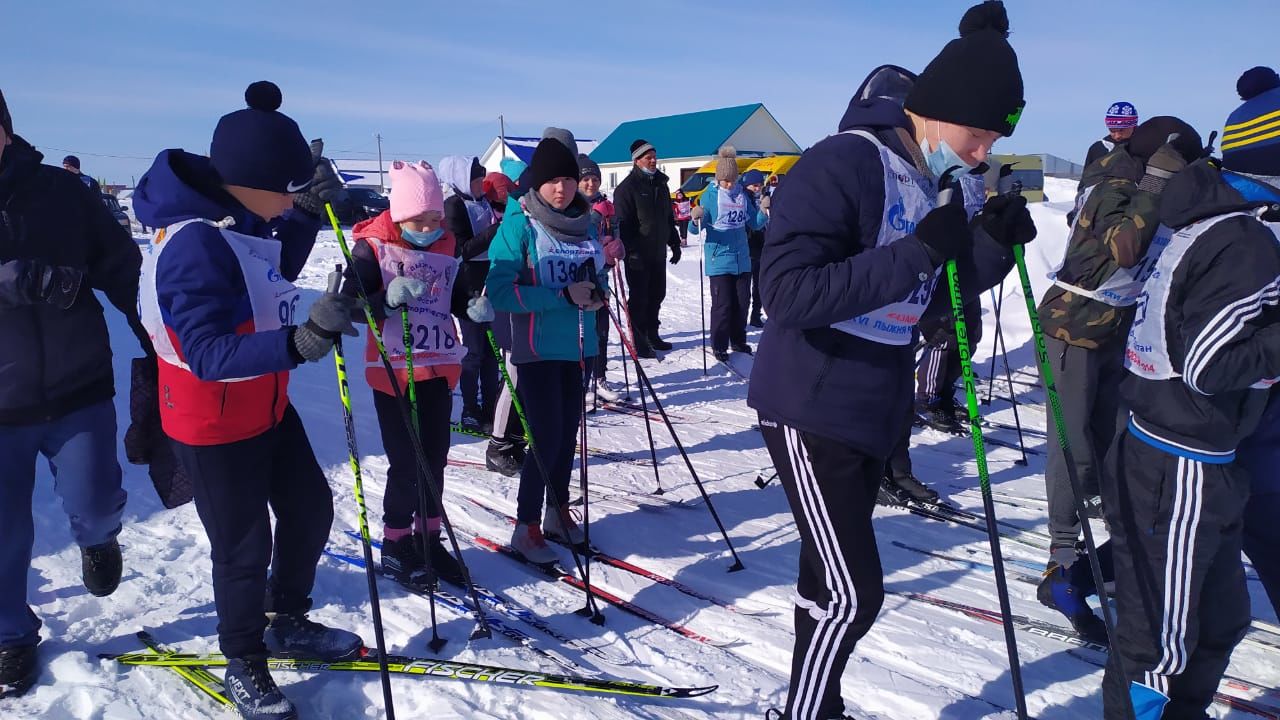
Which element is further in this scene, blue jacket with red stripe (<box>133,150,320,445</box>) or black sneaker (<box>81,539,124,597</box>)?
black sneaker (<box>81,539,124,597</box>)

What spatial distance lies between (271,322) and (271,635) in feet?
4.40

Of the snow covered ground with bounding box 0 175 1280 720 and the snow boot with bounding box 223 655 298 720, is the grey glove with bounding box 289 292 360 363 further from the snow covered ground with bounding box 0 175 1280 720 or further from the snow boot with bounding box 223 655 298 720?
the snow covered ground with bounding box 0 175 1280 720

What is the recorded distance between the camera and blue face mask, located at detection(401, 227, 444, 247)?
3.73 m

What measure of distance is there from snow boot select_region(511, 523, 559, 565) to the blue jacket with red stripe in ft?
5.48

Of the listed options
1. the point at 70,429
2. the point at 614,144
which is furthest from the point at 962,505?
the point at 614,144

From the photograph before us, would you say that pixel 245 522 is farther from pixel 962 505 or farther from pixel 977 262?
pixel 962 505

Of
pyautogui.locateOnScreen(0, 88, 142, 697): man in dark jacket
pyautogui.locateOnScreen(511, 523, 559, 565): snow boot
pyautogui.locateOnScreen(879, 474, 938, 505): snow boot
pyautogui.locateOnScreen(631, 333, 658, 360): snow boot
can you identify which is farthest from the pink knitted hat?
pyautogui.locateOnScreen(631, 333, 658, 360): snow boot

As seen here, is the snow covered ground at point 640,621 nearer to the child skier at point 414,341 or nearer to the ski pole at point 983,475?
the child skier at point 414,341

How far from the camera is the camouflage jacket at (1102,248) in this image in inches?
146

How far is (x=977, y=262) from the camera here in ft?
8.01

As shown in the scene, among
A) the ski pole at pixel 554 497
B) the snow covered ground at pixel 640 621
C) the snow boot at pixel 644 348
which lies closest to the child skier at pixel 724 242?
the snow boot at pixel 644 348

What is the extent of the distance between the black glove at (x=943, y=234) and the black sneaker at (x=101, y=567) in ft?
11.0

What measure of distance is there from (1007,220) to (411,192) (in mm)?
2574

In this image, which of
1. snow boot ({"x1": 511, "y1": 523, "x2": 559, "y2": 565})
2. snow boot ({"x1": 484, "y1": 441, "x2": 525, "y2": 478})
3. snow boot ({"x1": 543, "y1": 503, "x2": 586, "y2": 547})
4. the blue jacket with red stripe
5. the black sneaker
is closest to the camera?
the blue jacket with red stripe
